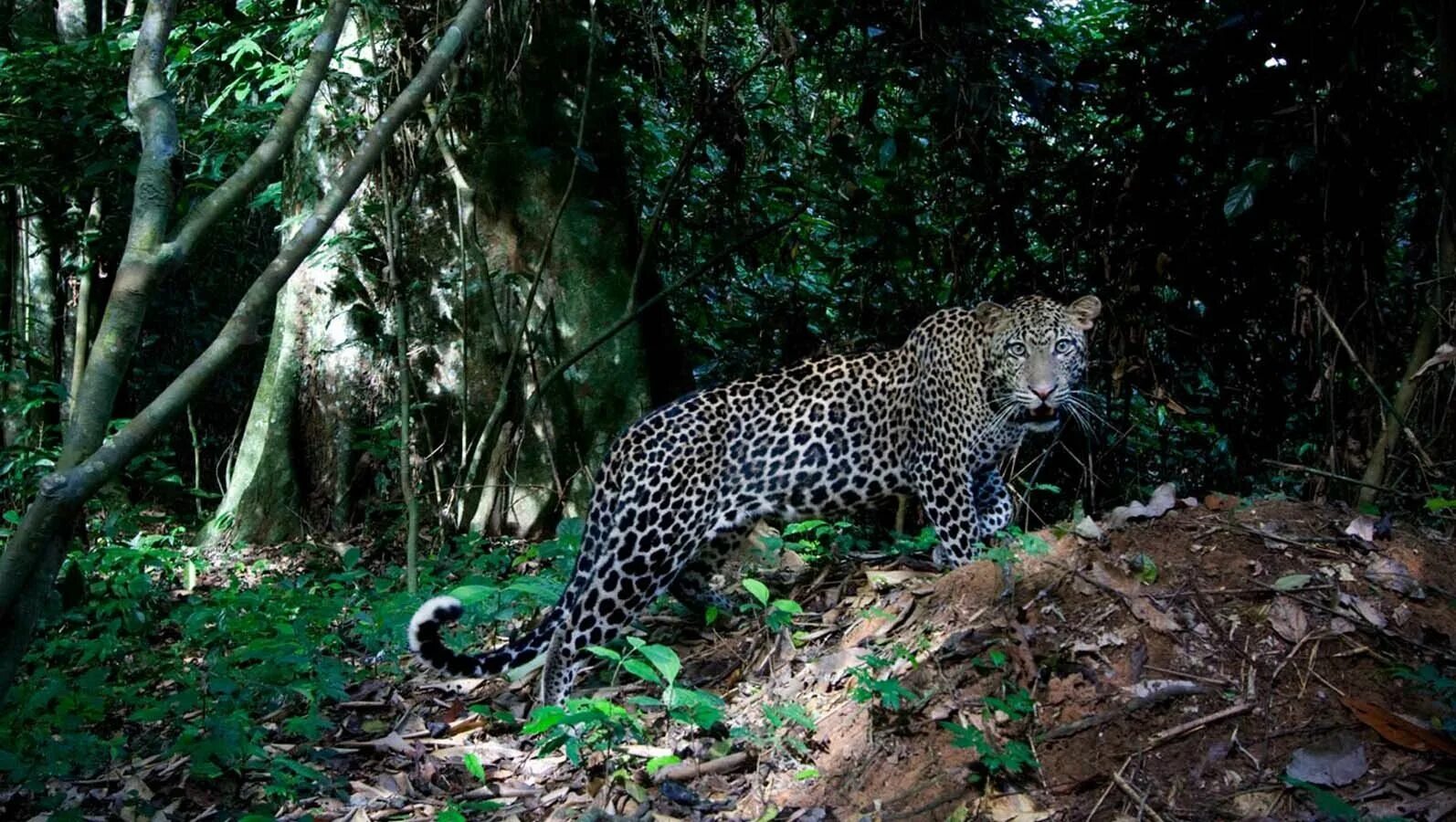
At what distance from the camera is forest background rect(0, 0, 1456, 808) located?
6855mm

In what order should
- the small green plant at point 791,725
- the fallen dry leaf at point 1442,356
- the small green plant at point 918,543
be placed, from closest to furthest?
1. the small green plant at point 791,725
2. the fallen dry leaf at point 1442,356
3. the small green plant at point 918,543

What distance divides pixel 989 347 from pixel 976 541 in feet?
3.70

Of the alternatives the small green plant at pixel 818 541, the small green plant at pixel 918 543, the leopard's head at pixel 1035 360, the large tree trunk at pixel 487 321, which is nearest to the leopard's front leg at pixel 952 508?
the small green plant at pixel 918 543

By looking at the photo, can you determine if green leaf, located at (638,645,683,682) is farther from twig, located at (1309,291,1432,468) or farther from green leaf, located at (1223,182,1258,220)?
twig, located at (1309,291,1432,468)

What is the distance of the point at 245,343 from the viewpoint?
3445 millimetres

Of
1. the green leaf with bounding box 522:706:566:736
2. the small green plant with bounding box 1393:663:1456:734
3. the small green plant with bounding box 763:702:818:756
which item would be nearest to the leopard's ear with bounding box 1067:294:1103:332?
the small green plant with bounding box 1393:663:1456:734

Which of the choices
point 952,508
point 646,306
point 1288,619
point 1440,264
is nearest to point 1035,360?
point 952,508

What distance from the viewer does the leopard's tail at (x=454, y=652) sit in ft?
18.9

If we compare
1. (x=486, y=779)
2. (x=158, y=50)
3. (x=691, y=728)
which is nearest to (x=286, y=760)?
(x=486, y=779)

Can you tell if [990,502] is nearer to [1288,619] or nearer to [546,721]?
[1288,619]

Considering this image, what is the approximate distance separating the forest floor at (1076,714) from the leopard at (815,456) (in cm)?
66

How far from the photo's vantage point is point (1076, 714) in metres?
4.79

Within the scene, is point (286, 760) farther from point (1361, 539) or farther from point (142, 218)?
point (1361, 539)

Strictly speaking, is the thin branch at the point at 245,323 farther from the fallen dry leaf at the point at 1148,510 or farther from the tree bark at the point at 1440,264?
the tree bark at the point at 1440,264
